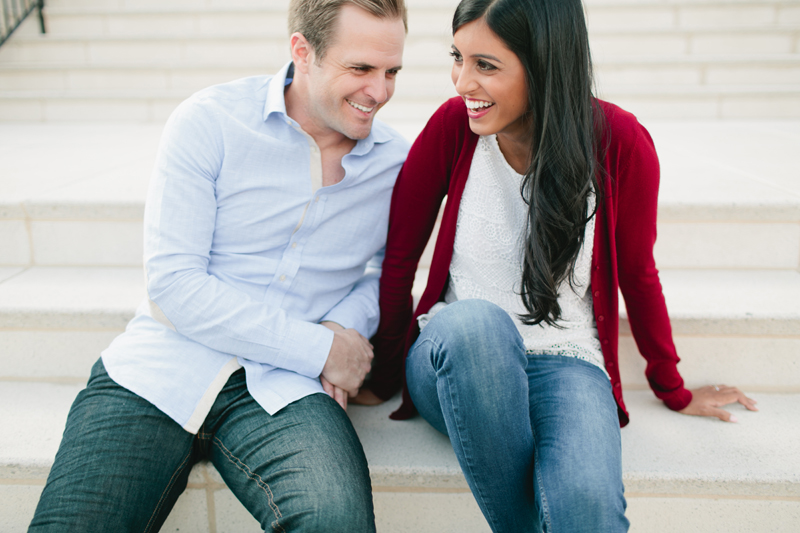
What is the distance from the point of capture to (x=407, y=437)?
143 centimetres

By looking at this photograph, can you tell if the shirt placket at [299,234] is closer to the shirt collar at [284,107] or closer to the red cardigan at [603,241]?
the shirt collar at [284,107]

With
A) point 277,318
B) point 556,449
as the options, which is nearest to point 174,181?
point 277,318

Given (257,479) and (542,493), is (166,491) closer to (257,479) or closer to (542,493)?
(257,479)

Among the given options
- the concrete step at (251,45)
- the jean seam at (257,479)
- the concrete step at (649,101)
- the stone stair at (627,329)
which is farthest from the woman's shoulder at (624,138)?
the concrete step at (251,45)

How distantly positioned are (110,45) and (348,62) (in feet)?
11.7

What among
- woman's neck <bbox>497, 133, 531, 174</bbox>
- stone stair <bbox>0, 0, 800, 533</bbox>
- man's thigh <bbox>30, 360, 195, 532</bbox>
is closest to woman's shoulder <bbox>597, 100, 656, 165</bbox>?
woman's neck <bbox>497, 133, 531, 174</bbox>

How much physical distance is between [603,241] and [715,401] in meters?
0.58

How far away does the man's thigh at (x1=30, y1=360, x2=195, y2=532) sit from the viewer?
3.36 ft

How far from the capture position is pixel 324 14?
131 cm

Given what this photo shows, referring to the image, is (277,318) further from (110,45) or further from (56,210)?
(110,45)

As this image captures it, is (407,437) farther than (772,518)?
Yes

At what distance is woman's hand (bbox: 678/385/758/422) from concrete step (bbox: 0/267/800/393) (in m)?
0.08

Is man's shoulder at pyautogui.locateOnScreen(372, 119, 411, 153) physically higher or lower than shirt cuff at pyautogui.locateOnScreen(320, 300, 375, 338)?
higher

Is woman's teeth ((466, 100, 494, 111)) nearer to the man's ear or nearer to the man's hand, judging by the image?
the man's ear
